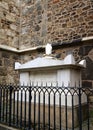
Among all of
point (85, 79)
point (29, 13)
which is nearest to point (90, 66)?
point (85, 79)

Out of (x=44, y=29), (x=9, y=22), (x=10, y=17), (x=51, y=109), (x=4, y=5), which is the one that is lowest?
(x=51, y=109)

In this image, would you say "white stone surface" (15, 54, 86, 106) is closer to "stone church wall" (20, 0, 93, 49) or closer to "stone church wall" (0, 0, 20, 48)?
"stone church wall" (20, 0, 93, 49)

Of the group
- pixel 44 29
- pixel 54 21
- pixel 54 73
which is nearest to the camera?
pixel 54 73

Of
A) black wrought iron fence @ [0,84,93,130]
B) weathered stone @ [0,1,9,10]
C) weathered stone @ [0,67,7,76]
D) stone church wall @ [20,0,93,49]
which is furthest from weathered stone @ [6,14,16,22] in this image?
black wrought iron fence @ [0,84,93,130]

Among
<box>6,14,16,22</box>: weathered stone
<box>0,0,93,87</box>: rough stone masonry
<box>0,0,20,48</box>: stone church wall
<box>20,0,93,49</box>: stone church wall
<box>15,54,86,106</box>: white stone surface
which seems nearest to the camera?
<box>15,54,86,106</box>: white stone surface

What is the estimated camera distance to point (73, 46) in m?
6.81

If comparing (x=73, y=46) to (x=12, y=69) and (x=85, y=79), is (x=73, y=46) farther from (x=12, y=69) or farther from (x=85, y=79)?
(x=12, y=69)

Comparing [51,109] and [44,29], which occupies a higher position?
[44,29]

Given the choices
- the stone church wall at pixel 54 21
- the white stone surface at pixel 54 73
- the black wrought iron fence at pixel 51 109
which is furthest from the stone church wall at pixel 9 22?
the black wrought iron fence at pixel 51 109

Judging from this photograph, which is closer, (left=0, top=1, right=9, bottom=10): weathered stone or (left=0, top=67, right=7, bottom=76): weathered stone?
(left=0, top=67, right=7, bottom=76): weathered stone

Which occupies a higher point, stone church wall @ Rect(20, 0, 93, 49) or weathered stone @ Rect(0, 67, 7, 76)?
stone church wall @ Rect(20, 0, 93, 49)

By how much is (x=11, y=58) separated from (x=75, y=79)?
13.6 feet

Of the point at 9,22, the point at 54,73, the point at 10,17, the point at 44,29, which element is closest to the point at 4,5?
the point at 10,17

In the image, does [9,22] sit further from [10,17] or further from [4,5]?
[4,5]
